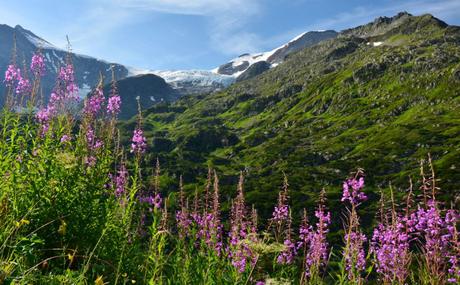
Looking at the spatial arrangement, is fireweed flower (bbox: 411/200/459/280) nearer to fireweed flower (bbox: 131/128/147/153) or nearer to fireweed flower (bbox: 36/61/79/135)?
fireweed flower (bbox: 131/128/147/153)

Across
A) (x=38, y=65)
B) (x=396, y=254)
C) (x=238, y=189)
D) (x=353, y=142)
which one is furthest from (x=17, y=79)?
(x=353, y=142)

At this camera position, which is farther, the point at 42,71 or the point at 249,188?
the point at 249,188

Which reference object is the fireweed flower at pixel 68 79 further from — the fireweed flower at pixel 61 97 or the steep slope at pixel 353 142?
the steep slope at pixel 353 142

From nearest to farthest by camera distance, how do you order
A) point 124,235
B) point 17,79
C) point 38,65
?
point 124,235, point 38,65, point 17,79

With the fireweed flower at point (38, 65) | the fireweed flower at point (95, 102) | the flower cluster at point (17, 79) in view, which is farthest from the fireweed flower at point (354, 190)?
the flower cluster at point (17, 79)

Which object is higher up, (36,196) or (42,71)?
(42,71)

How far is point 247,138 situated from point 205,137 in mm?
21086

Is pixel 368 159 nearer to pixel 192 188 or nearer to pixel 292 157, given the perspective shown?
pixel 292 157

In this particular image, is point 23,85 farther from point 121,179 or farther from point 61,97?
point 121,179

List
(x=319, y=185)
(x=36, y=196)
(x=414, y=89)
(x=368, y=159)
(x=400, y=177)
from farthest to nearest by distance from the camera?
1. (x=414, y=89)
2. (x=368, y=159)
3. (x=319, y=185)
4. (x=400, y=177)
5. (x=36, y=196)

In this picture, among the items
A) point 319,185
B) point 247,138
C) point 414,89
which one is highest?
point 414,89

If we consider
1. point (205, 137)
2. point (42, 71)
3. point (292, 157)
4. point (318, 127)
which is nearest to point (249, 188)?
point (292, 157)

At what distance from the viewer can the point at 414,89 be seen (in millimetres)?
169375

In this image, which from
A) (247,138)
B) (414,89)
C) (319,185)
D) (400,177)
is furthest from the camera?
(247,138)
